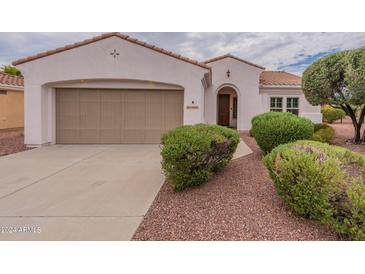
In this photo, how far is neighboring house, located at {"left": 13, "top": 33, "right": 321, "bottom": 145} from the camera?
904 centimetres

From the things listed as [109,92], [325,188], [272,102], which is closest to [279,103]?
[272,102]

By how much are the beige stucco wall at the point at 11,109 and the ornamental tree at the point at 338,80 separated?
17272 mm

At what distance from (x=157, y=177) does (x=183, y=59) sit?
5720 mm

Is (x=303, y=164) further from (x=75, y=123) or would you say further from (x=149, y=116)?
(x=75, y=123)

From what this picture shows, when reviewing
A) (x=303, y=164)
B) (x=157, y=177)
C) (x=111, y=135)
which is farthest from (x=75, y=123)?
(x=303, y=164)

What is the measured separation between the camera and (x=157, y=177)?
5.48m

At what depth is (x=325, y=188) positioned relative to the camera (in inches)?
116

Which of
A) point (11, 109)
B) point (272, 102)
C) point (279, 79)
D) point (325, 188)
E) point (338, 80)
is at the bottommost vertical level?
point (325, 188)

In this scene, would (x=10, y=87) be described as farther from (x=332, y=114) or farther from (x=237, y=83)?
(x=332, y=114)

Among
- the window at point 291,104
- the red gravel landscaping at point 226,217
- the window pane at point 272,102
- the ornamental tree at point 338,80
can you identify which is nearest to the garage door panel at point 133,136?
the red gravel landscaping at point 226,217

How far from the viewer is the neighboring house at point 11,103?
13.3 meters

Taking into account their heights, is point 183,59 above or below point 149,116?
above

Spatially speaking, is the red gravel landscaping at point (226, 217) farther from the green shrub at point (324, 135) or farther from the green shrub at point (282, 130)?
the green shrub at point (324, 135)

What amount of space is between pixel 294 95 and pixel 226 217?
13036mm
